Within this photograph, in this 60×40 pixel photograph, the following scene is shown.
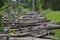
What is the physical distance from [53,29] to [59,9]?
3214 centimetres

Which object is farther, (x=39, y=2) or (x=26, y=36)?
(x=39, y=2)

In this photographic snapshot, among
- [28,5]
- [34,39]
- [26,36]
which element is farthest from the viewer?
[28,5]

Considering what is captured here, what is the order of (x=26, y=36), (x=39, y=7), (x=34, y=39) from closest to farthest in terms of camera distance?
(x=34, y=39) < (x=26, y=36) < (x=39, y=7)

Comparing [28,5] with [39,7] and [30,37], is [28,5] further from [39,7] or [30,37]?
[30,37]

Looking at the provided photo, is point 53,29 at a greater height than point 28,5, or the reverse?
point 53,29

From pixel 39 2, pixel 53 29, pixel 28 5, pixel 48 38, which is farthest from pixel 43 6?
pixel 48 38

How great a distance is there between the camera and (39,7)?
4250 centimetres

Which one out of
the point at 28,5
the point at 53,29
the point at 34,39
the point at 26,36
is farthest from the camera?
the point at 28,5

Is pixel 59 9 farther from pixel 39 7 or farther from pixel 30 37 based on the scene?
pixel 30 37

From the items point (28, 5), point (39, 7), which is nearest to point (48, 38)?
point (39, 7)

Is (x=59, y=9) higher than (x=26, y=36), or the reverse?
(x=26, y=36)

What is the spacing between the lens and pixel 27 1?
169 feet

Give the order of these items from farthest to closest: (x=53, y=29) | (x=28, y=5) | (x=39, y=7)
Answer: (x=28, y=5) < (x=39, y=7) < (x=53, y=29)

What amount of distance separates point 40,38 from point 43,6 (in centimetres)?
3479
